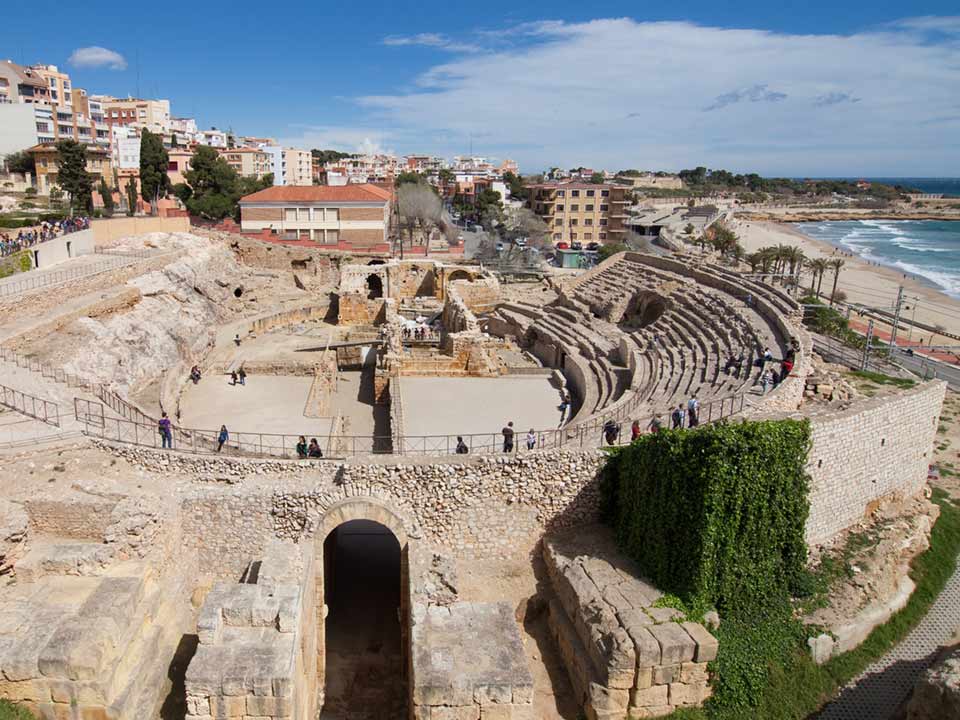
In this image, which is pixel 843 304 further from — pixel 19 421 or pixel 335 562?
pixel 19 421

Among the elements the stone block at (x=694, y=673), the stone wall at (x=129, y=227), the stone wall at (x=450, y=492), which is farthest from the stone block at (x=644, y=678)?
the stone wall at (x=129, y=227)

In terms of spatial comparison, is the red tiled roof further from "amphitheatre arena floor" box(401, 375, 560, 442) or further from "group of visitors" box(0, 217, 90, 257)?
"amphitheatre arena floor" box(401, 375, 560, 442)

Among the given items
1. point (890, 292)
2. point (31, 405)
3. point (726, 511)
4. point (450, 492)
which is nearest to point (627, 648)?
point (726, 511)

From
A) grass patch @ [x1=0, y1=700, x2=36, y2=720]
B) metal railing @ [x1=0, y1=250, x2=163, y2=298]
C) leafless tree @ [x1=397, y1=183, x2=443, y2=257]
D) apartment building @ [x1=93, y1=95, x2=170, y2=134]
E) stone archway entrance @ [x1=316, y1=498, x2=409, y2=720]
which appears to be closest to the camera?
grass patch @ [x1=0, y1=700, x2=36, y2=720]

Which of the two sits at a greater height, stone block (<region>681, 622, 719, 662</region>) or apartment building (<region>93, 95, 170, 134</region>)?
apartment building (<region>93, 95, 170, 134</region>)

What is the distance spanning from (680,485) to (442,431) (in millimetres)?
7800

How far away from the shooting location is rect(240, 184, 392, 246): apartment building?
1794 inches

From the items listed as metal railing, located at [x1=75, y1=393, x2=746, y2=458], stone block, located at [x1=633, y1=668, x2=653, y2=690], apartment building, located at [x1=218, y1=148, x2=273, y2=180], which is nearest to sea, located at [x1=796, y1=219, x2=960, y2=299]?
metal railing, located at [x1=75, y1=393, x2=746, y2=458]

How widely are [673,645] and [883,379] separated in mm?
10725

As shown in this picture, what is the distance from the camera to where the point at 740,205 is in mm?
129000

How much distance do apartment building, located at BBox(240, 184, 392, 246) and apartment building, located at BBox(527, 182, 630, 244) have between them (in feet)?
73.7

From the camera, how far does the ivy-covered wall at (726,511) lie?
11.0 m

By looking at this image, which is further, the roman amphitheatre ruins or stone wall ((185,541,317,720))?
the roman amphitheatre ruins

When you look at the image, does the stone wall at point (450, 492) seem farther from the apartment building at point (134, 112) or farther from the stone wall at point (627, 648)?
the apartment building at point (134, 112)
